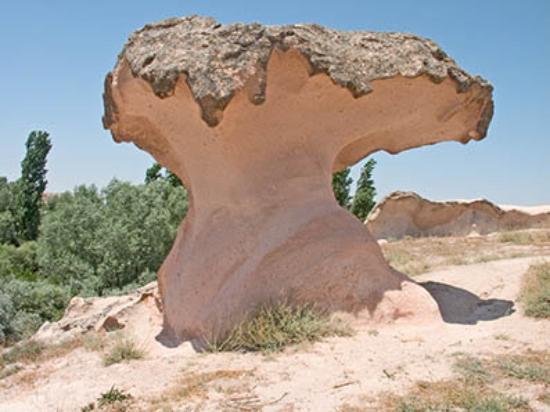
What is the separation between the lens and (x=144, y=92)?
6.11 meters

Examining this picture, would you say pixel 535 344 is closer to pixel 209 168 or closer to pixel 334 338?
pixel 334 338

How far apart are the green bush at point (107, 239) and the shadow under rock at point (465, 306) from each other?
42.3 feet

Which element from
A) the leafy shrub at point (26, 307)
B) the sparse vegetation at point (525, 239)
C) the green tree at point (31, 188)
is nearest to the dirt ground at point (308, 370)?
the leafy shrub at point (26, 307)

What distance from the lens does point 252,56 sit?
17.5 ft

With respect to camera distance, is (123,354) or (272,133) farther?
(272,133)

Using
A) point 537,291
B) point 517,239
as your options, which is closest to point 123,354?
point 537,291

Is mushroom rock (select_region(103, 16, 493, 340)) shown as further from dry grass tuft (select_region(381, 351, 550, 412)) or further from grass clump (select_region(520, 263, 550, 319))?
dry grass tuft (select_region(381, 351, 550, 412))

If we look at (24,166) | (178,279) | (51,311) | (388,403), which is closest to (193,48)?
(178,279)

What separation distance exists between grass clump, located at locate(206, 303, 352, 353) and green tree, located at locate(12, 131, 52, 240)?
1064 inches

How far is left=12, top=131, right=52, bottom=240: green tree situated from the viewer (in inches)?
1169

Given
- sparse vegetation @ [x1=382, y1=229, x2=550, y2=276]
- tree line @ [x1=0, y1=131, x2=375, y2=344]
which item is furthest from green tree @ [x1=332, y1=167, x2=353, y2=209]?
sparse vegetation @ [x1=382, y1=229, x2=550, y2=276]

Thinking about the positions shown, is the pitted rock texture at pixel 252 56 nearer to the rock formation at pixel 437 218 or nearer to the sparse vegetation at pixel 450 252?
the sparse vegetation at pixel 450 252

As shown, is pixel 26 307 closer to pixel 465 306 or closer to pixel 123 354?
pixel 123 354

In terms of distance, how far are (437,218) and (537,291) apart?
12.7 m
